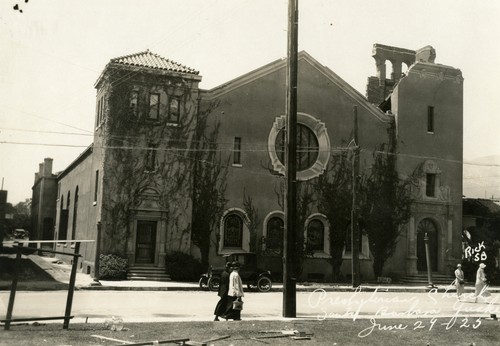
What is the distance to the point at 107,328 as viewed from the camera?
11.9 metres

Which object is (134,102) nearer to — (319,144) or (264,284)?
(319,144)

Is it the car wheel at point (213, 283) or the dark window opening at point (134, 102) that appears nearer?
the car wheel at point (213, 283)

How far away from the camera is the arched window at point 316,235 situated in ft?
107

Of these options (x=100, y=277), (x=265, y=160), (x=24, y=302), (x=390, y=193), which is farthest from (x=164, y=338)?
(x=390, y=193)

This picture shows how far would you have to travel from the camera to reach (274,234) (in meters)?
31.6

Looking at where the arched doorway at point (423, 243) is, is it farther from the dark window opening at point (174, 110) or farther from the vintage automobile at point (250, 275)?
the dark window opening at point (174, 110)

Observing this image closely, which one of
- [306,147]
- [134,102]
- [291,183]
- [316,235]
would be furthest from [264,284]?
[134,102]

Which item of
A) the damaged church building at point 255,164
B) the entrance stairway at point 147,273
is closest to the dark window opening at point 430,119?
the damaged church building at point 255,164

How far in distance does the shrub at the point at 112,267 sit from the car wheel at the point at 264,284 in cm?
678

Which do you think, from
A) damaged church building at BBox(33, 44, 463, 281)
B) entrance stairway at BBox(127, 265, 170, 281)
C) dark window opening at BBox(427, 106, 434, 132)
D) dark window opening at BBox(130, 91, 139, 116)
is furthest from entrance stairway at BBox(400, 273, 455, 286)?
dark window opening at BBox(130, 91, 139, 116)

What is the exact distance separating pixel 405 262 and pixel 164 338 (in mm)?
25655

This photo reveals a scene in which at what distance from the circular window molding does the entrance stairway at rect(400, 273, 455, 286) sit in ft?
26.0

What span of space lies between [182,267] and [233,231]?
12.8 feet

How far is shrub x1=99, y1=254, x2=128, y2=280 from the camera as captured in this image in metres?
27.0
